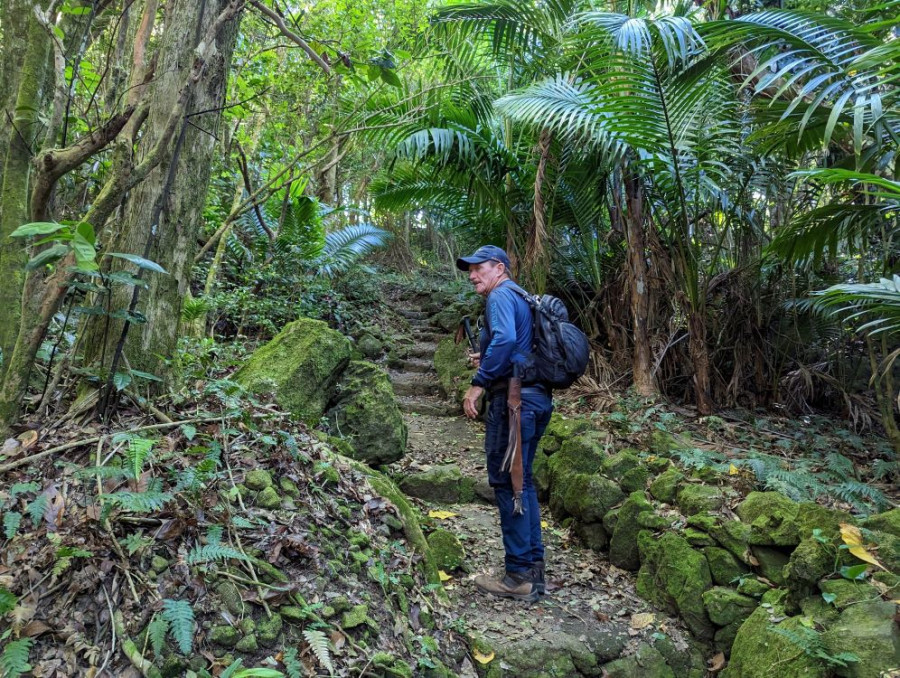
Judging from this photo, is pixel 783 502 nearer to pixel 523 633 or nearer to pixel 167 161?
pixel 523 633

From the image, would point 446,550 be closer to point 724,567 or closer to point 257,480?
point 257,480

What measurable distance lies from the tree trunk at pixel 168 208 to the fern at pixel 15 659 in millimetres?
1304

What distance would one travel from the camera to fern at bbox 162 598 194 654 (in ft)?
6.56

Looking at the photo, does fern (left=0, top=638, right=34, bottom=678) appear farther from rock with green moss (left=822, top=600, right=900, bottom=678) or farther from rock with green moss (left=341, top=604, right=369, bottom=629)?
rock with green moss (left=822, top=600, right=900, bottom=678)

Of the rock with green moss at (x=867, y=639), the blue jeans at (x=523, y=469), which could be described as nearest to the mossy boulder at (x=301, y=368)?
the blue jeans at (x=523, y=469)

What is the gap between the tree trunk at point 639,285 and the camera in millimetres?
5738

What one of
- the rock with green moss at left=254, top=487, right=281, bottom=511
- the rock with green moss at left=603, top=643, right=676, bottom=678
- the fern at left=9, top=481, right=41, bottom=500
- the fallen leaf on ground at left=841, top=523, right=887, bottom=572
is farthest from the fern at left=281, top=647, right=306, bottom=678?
the fallen leaf on ground at left=841, top=523, right=887, bottom=572

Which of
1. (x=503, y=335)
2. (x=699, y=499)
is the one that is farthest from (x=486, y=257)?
(x=699, y=499)

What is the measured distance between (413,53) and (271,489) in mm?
6006

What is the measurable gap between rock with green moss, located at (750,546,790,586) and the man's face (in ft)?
7.82

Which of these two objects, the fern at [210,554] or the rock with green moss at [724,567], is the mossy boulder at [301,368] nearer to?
the fern at [210,554]

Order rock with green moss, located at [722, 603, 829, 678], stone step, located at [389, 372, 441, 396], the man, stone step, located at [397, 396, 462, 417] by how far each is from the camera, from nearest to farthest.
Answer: rock with green moss, located at [722, 603, 829, 678], the man, stone step, located at [397, 396, 462, 417], stone step, located at [389, 372, 441, 396]

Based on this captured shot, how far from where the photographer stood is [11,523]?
212 centimetres

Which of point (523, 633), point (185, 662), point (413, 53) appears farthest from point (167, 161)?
point (413, 53)
